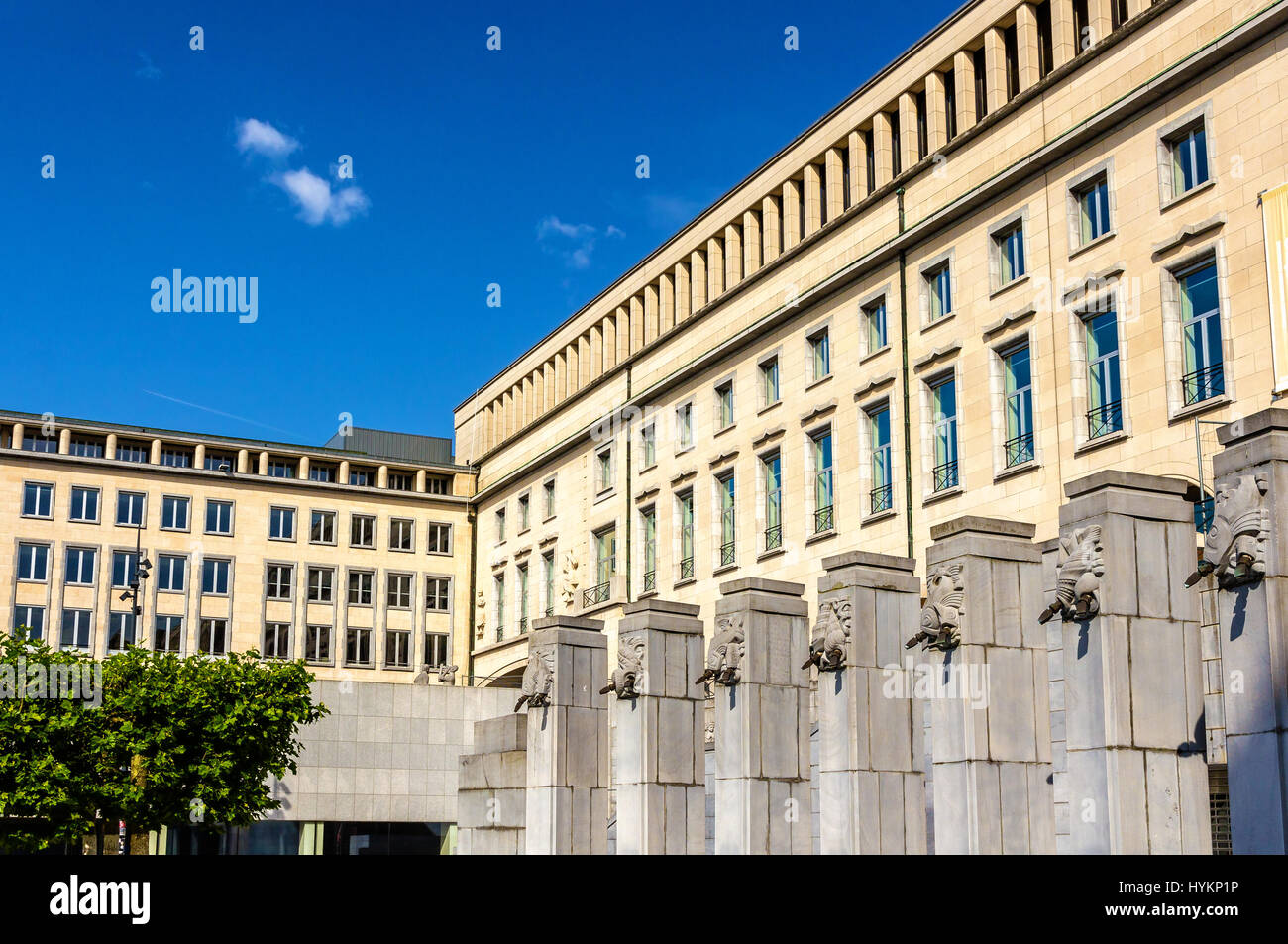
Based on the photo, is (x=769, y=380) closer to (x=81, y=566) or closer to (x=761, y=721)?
(x=761, y=721)

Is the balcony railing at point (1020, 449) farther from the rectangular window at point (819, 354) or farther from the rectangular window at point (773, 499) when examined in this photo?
the rectangular window at point (773, 499)

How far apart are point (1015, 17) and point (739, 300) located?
48.7ft

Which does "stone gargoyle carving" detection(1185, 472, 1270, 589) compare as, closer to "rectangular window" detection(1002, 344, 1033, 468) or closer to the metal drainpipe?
"rectangular window" detection(1002, 344, 1033, 468)

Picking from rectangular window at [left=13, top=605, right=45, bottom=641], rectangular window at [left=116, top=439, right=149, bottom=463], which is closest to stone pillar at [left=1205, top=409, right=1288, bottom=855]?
rectangular window at [left=13, top=605, right=45, bottom=641]

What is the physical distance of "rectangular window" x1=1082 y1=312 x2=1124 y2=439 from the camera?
112 feet

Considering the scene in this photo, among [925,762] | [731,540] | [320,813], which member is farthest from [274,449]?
[925,762]

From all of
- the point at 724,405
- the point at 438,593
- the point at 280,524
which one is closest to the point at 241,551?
the point at 280,524

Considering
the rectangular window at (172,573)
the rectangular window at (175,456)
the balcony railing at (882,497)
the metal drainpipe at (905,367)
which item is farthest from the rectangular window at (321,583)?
the metal drainpipe at (905,367)

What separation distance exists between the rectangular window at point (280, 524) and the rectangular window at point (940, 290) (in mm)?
40863

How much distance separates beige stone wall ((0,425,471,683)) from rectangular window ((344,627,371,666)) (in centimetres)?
35

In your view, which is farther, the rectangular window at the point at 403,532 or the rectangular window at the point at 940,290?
the rectangular window at the point at 403,532

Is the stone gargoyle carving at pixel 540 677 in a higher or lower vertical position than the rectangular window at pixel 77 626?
lower

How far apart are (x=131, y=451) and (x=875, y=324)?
4247 cm

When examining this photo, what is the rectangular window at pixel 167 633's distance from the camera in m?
68.3
